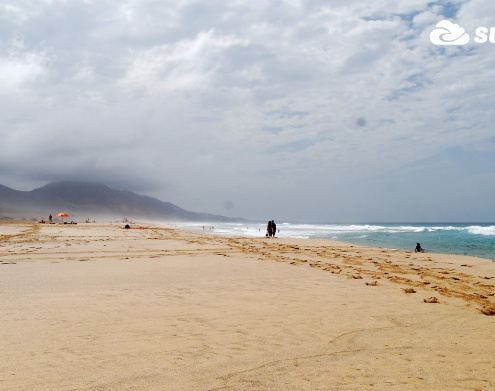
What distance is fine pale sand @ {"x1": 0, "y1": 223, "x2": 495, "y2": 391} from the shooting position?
363cm

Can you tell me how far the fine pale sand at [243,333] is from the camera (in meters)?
3.63

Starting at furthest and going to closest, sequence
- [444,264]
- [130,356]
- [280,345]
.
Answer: [444,264] < [280,345] < [130,356]

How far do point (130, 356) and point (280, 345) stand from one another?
1.70 m

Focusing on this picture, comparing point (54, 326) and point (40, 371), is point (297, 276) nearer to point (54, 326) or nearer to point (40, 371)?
point (54, 326)

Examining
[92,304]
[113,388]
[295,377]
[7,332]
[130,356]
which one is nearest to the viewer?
[113,388]

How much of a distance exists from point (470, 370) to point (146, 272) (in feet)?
27.2

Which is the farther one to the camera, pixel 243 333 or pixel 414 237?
pixel 414 237

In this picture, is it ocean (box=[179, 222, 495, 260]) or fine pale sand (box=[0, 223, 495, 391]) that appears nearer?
fine pale sand (box=[0, 223, 495, 391])

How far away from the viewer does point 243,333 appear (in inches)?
200

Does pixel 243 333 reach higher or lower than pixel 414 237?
lower

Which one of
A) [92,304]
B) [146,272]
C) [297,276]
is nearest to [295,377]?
[92,304]

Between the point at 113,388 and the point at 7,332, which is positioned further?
the point at 7,332

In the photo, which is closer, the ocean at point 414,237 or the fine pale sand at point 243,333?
the fine pale sand at point 243,333

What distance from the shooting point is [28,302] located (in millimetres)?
6723
